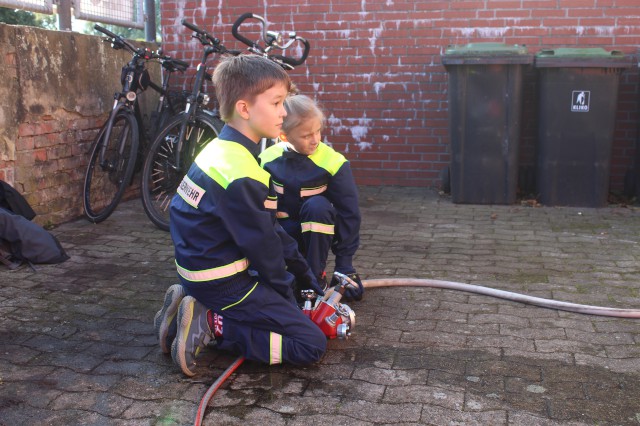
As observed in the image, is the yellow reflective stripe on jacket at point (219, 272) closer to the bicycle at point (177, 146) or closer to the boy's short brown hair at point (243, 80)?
the boy's short brown hair at point (243, 80)

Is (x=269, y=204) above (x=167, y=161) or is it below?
above

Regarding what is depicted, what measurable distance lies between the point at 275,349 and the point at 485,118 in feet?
13.8

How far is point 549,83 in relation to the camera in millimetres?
6574

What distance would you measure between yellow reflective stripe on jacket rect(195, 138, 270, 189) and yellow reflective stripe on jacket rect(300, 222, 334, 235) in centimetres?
80

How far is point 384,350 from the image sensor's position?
333cm

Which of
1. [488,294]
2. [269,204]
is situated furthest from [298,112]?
[488,294]

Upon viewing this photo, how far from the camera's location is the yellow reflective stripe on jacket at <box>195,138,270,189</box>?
2953 millimetres

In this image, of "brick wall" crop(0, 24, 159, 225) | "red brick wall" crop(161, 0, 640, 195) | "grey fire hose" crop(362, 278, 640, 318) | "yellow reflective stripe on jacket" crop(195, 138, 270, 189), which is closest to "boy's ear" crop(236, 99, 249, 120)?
"yellow reflective stripe on jacket" crop(195, 138, 270, 189)

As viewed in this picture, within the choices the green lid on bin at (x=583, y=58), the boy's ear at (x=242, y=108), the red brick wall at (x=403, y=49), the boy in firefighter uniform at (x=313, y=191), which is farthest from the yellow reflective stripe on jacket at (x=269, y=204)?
the red brick wall at (x=403, y=49)

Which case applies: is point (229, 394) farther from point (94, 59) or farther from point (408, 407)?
point (94, 59)

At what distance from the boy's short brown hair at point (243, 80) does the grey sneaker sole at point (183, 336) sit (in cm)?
82

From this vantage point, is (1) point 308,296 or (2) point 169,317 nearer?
(2) point 169,317

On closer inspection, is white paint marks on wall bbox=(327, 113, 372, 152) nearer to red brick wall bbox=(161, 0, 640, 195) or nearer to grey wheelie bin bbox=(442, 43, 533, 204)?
red brick wall bbox=(161, 0, 640, 195)

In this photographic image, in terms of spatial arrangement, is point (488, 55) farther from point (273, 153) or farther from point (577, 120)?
point (273, 153)
